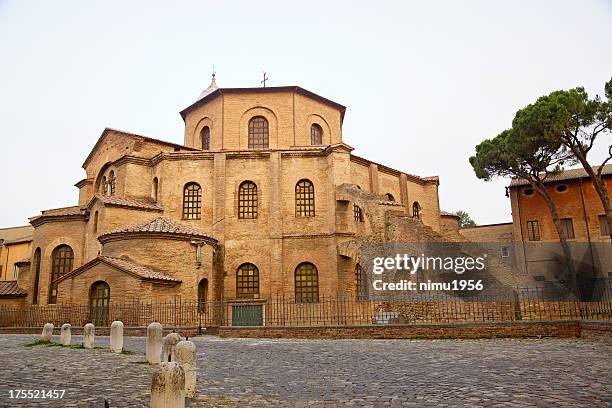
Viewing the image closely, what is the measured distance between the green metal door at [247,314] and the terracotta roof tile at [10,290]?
36.0ft

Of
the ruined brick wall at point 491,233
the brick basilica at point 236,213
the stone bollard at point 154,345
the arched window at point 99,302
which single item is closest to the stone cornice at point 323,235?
the brick basilica at point 236,213

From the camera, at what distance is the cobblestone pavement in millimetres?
5152

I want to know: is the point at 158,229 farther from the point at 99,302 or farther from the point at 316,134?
the point at 316,134

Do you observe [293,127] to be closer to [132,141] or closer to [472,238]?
[132,141]

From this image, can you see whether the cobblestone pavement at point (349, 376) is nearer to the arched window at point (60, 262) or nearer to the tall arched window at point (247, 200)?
the tall arched window at point (247, 200)

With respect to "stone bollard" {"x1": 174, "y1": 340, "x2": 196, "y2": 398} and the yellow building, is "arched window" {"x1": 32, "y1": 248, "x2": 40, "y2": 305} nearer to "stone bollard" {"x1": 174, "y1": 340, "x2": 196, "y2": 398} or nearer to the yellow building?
the yellow building

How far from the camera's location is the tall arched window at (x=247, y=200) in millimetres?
23000

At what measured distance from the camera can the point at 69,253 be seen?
22938 mm

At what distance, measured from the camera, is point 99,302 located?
17438 mm

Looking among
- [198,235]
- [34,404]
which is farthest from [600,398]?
[198,235]

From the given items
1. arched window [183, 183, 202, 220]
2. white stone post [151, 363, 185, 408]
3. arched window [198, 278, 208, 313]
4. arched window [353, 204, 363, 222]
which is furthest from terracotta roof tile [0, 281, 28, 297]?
white stone post [151, 363, 185, 408]

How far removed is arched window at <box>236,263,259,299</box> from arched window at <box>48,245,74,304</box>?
8463 millimetres

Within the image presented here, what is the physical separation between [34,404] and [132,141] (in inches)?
825

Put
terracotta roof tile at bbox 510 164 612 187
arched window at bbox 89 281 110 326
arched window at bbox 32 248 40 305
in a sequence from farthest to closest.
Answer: terracotta roof tile at bbox 510 164 612 187 → arched window at bbox 32 248 40 305 → arched window at bbox 89 281 110 326
